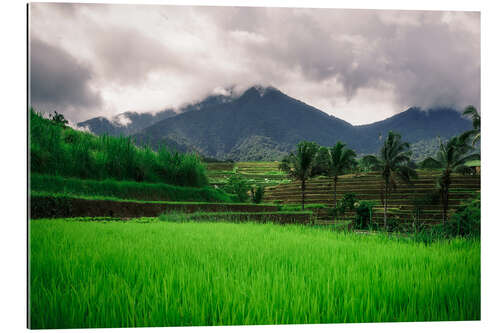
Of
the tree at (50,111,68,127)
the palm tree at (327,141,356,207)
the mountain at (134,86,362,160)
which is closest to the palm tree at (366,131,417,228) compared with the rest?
the mountain at (134,86,362,160)

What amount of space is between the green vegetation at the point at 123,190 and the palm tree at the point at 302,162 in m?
3.51

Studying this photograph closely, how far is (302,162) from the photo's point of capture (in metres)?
5.94

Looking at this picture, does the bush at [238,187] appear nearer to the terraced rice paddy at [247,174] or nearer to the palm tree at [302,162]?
the terraced rice paddy at [247,174]

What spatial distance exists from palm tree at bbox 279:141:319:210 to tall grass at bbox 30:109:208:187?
10.4 feet

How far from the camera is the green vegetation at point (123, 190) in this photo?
3828 millimetres

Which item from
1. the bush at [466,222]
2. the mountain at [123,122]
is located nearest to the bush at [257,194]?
the mountain at [123,122]

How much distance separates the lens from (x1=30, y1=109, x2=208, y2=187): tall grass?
3.47 m

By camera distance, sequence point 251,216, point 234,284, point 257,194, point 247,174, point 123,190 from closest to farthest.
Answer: point 234,284 < point 123,190 < point 251,216 < point 247,174 < point 257,194

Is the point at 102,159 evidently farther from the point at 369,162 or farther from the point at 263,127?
the point at 369,162

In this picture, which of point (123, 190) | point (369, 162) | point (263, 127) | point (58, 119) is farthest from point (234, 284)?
point (263, 127)

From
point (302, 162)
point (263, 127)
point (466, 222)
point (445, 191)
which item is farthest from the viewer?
point (263, 127)

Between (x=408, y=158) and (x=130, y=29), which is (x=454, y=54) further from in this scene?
(x=130, y=29)

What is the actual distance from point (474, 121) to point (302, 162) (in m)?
3.21

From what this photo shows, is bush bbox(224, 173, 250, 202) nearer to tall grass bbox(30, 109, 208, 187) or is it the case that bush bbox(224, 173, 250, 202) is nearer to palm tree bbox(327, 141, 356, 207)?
tall grass bbox(30, 109, 208, 187)
